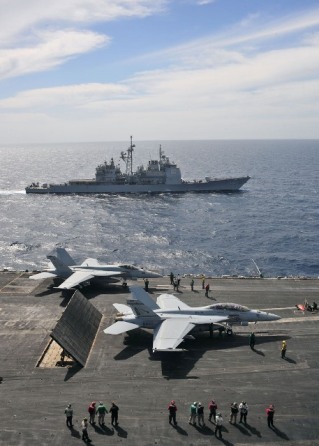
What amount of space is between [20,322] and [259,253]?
167 feet

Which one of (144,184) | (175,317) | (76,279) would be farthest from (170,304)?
(144,184)

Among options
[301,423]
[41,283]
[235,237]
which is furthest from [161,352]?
[235,237]

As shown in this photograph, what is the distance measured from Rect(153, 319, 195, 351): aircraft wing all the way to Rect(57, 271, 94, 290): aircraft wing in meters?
15.1

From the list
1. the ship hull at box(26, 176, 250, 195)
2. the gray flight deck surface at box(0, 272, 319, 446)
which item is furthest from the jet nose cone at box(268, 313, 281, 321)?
the ship hull at box(26, 176, 250, 195)

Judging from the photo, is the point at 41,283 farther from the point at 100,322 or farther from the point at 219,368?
the point at 219,368

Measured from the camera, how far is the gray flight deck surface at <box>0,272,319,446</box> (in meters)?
25.3

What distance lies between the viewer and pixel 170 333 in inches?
1385

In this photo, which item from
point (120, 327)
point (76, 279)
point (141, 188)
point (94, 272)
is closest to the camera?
point (120, 327)

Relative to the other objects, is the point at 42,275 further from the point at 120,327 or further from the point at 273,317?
the point at 273,317

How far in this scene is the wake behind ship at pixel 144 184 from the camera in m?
154

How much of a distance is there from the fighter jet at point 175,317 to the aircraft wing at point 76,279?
11001 mm

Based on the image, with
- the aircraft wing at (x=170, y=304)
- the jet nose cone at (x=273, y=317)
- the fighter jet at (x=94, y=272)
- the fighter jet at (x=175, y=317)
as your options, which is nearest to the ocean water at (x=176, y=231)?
the fighter jet at (x=94, y=272)

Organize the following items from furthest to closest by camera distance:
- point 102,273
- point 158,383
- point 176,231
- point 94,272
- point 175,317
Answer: point 176,231
point 94,272
point 102,273
point 175,317
point 158,383

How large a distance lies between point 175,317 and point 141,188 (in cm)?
11785
